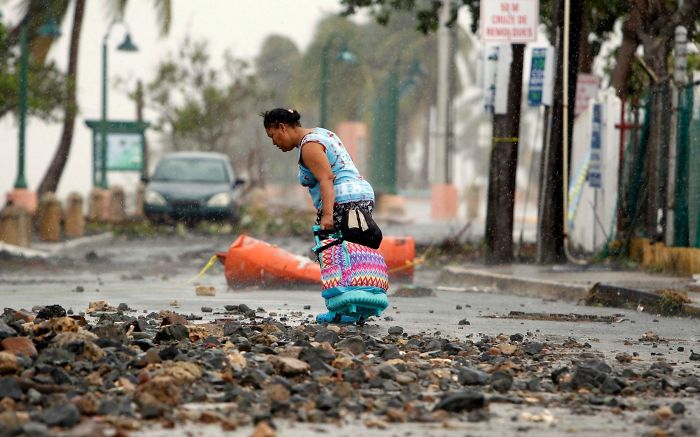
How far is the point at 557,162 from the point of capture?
2003 cm

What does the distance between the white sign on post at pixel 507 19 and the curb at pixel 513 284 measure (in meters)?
3.10

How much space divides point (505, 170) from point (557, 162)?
0.76 meters

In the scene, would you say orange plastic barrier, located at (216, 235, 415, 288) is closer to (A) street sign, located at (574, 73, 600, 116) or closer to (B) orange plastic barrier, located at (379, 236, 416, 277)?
(B) orange plastic barrier, located at (379, 236, 416, 277)

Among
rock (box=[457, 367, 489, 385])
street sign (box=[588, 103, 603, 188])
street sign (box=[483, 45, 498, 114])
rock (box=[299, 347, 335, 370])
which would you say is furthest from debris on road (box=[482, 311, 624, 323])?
street sign (box=[588, 103, 603, 188])

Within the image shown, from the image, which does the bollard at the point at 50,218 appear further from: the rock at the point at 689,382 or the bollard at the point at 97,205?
the rock at the point at 689,382

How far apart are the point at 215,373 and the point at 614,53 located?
24192mm

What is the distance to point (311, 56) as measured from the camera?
8606cm

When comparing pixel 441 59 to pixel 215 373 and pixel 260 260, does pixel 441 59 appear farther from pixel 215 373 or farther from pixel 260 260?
pixel 215 373

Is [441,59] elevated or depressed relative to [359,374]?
elevated

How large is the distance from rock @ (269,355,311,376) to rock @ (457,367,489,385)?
0.79 m

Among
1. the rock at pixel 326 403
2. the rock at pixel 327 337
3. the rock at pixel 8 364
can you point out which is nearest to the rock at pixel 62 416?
the rock at pixel 326 403

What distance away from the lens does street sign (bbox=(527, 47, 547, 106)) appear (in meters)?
19.9

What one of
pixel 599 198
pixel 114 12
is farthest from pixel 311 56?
pixel 599 198

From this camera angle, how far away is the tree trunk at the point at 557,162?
20.0 metres
